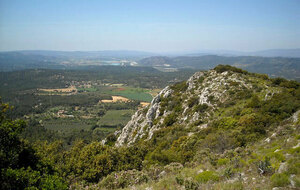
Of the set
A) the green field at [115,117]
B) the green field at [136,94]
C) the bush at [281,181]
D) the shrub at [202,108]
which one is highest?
the bush at [281,181]

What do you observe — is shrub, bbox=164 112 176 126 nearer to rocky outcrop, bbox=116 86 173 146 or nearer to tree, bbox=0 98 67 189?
rocky outcrop, bbox=116 86 173 146

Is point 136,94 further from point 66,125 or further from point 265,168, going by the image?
point 265,168

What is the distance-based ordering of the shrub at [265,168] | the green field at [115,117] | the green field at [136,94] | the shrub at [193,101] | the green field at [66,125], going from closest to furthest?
the shrub at [265,168] < the shrub at [193,101] < the green field at [66,125] < the green field at [115,117] < the green field at [136,94]

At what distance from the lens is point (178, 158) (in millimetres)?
17609

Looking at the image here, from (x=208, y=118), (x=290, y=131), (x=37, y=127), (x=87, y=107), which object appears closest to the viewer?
(x=290, y=131)

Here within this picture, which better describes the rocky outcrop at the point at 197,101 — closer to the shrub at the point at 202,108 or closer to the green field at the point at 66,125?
the shrub at the point at 202,108

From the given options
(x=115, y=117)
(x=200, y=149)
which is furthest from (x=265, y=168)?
(x=115, y=117)

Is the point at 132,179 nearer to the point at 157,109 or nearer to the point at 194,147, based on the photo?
the point at 194,147

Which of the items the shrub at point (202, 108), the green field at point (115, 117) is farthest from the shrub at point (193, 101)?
the green field at point (115, 117)

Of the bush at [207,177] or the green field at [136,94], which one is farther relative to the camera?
the green field at [136,94]

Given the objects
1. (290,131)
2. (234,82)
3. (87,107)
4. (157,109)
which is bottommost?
(87,107)

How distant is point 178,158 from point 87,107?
120 meters

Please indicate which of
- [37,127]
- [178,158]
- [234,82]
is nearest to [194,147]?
[178,158]

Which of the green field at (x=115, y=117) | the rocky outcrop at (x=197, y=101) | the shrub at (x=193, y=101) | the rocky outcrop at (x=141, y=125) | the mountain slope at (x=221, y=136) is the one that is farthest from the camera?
the green field at (x=115, y=117)
